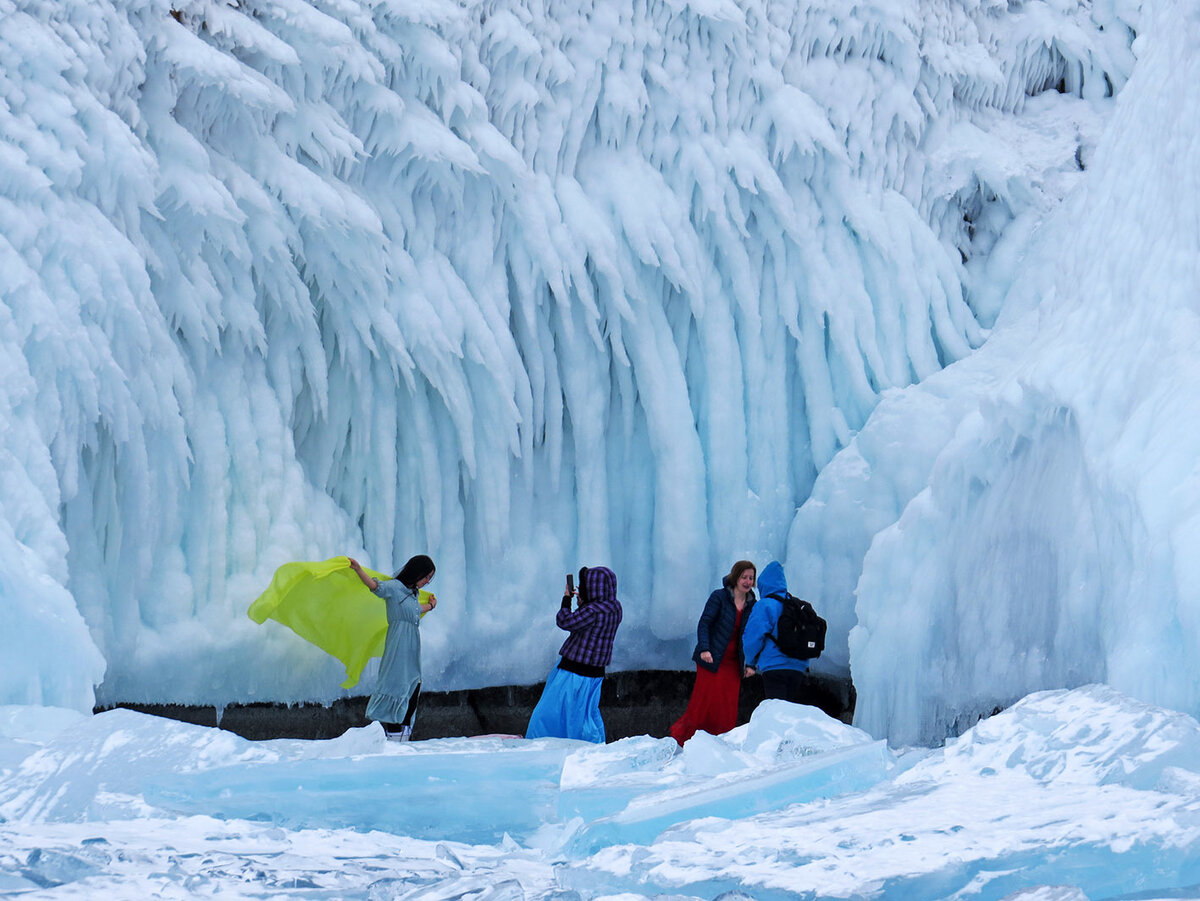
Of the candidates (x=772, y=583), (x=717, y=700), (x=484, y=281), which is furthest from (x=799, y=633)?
(x=484, y=281)

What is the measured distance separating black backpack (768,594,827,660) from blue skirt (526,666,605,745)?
941 millimetres

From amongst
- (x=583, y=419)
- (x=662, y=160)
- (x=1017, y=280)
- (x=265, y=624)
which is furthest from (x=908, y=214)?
(x=265, y=624)

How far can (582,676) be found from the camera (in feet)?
20.8

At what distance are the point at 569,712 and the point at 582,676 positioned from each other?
7.5 inches

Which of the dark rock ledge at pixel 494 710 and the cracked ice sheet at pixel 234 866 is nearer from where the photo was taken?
the cracked ice sheet at pixel 234 866

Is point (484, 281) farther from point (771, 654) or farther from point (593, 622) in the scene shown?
point (771, 654)

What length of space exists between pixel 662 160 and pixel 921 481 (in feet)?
8.57

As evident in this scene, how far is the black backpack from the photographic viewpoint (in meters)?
6.25

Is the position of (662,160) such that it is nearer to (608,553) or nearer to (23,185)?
(608,553)

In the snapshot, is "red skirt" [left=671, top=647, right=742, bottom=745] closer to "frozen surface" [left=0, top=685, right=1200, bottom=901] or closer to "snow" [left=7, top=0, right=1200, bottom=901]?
"snow" [left=7, top=0, right=1200, bottom=901]

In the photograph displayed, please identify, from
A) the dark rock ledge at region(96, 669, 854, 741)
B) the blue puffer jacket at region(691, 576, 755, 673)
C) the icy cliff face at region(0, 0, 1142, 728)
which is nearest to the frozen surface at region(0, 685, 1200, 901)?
the blue puffer jacket at region(691, 576, 755, 673)

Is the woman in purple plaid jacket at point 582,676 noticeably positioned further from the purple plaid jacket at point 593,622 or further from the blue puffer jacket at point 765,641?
the blue puffer jacket at point 765,641

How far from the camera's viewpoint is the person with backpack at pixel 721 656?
646 cm

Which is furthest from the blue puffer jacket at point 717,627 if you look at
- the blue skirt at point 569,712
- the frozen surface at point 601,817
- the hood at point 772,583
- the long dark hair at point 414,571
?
the frozen surface at point 601,817
